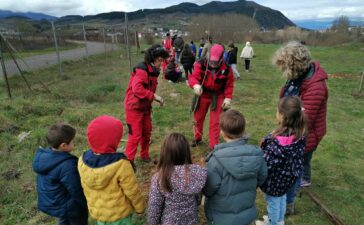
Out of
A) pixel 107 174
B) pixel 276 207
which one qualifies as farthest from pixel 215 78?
pixel 107 174

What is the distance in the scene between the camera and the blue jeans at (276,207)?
8.84 ft

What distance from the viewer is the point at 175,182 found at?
1.98m

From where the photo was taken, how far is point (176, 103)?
8.16 m

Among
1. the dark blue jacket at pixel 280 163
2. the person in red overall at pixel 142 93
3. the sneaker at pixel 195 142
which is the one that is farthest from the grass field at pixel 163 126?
the dark blue jacket at pixel 280 163

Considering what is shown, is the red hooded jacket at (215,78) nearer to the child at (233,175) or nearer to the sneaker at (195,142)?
the sneaker at (195,142)

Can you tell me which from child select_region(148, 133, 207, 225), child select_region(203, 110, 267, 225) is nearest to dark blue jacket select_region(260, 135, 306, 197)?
child select_region(203, 110, 267, 225)

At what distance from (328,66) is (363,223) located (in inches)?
601

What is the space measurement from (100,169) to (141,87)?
5.71ft

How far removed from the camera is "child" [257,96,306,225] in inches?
96.1

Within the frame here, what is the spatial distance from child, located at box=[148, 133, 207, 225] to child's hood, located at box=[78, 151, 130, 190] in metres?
Answer: 0.31

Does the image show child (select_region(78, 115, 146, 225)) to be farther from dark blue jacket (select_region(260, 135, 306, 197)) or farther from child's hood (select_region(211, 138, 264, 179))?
dark blue jacket (select_region(260, 135, 306, 197))

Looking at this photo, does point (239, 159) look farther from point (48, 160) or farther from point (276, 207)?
point (48, 160)

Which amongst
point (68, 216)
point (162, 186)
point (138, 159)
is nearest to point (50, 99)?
point (138, 159)

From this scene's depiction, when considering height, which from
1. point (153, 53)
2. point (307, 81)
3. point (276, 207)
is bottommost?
point (276, 207)
